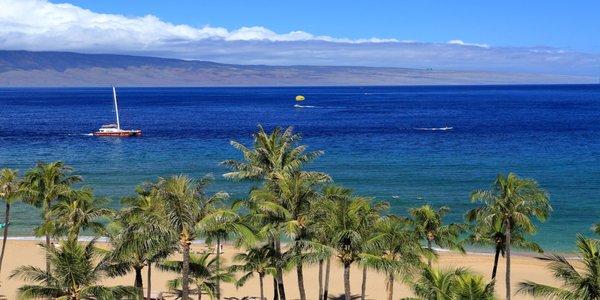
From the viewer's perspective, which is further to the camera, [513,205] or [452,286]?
[513,205]

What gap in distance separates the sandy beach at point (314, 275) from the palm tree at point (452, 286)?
17857mm

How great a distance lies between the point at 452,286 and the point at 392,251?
391 inches

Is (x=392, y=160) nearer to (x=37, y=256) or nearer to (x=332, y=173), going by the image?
(x=332, y=173)

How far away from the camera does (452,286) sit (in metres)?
23.6

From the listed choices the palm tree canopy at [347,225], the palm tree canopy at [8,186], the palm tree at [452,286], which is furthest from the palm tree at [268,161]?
the palm tree canopy at [8,186]

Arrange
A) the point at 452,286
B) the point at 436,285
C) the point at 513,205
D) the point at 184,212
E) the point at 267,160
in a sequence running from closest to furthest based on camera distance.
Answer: the point at 452,286 < the point at 436,285 < the point at 184,212 < the point at 267,160 < the point at 513,205

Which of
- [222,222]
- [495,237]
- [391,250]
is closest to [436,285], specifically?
[391,250]

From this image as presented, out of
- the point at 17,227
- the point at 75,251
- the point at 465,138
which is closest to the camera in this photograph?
the point at 75,251

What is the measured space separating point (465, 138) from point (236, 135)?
50520mm

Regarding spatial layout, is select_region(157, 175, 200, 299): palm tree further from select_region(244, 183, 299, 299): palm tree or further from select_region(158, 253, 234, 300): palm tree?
select_region(158, 253, 234, 300): palm tree

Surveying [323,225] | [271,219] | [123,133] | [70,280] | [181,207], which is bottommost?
[123,133]

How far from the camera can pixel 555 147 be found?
131250mm

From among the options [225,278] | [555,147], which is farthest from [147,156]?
[225,278]

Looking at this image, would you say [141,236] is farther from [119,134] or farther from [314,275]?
[119,134]
